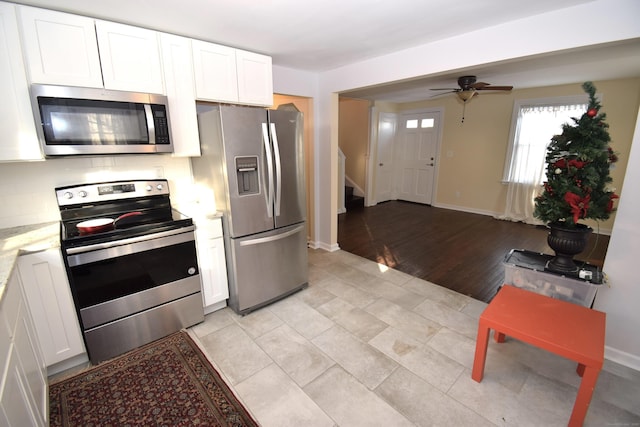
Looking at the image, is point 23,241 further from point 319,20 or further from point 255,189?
point 319,20

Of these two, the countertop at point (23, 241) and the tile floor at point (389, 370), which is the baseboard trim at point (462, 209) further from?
the countertop at point (23, 241)

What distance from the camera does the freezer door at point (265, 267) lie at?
94.3 inches

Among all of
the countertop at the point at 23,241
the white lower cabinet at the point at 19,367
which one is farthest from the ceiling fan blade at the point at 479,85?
the white lower cabinet at the point at 19,367

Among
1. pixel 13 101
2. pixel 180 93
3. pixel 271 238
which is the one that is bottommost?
pixel 271 238

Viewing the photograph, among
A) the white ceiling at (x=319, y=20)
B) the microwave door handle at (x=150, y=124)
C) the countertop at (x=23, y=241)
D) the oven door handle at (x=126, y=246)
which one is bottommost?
the oven door handle at (x=126, y=246)

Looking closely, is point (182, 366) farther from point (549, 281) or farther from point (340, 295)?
point (549, 281)

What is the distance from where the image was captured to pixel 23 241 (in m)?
1.70

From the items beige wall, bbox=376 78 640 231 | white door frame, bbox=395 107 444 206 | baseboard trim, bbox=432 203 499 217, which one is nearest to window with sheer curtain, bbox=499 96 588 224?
beige wall, bbox=376 78 640 231

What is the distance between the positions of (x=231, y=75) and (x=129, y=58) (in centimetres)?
76

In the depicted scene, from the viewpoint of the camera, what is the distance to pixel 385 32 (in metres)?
2.25

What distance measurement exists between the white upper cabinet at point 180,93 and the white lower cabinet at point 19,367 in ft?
4.32

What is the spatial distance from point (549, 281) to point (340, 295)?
168cm

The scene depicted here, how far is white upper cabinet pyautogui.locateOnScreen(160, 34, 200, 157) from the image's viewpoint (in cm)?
214

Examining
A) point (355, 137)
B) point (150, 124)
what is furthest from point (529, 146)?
point (150, 124)
